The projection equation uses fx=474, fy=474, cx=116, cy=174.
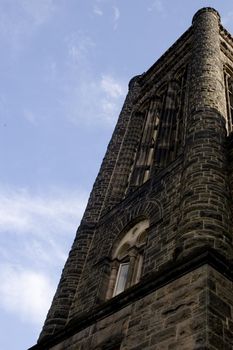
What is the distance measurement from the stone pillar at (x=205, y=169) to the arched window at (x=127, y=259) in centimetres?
177

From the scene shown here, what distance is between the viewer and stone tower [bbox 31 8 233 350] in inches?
284

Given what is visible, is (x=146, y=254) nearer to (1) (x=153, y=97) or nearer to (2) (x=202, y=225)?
(2) (x=202, y=225)

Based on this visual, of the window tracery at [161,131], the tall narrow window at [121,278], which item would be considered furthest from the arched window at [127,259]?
the window tracery at [161,131]

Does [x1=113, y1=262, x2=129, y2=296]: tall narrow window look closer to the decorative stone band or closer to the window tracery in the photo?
the decorative stone band

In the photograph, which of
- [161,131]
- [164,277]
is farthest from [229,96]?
[164,277]

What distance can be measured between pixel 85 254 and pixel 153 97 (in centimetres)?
899

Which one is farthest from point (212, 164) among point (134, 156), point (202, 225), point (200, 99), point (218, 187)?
point (134, 156)

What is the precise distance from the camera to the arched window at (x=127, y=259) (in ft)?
35.6

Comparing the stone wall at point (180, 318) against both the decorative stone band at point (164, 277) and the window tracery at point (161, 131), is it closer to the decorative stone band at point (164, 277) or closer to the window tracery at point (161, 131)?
the decorative stone band at point (164, 277)

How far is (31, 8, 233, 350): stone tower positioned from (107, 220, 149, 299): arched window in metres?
0.03

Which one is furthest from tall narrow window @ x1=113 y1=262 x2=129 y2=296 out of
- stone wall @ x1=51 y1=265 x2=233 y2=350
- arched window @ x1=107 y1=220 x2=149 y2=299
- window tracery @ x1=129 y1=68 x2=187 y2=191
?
window tracery @ x1=129 y1=68 x2=187 y2=191

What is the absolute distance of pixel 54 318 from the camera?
11.7 meters

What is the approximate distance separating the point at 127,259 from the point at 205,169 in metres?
2.91

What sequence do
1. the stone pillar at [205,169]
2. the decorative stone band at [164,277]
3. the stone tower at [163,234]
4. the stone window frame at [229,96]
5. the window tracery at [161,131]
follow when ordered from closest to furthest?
1. the stone tower at [163,234]
2. the decorative stone band at [164,277]
3. the stone pillar at [205,169]
4. the window tracery at [161,131]
5. the stone window frame at [229,96]
